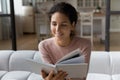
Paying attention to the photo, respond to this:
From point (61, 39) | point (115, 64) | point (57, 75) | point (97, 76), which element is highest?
point (61, 39)

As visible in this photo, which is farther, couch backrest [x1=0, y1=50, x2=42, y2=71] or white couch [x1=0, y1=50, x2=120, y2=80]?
couch backrest [x1=0, y1=50, x2=42, y2=71]

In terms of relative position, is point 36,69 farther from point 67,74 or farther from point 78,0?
point 78,0

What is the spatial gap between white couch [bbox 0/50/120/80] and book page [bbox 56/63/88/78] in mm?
1036

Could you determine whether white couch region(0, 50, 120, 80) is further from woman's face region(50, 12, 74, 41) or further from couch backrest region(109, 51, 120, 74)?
woman's face region(50, 12, 74, 41)

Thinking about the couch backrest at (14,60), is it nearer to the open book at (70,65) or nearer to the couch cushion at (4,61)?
the couch cushion at (4,61)

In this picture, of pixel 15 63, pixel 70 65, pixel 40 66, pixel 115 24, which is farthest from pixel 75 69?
pixel 115 24

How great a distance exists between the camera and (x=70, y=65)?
117 centimetres

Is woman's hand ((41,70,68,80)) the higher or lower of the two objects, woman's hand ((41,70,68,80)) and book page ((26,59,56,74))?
the lower

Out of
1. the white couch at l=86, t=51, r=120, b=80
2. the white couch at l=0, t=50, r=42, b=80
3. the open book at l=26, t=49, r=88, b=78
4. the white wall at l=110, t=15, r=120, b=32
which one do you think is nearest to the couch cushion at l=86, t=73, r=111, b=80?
the white couch at l=86, t=51, r=120, b=80

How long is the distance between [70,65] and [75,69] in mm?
59

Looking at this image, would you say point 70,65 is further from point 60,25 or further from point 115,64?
point 115,64

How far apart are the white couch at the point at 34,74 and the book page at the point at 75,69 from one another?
104 centimetres

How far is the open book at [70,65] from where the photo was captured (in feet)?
3.87

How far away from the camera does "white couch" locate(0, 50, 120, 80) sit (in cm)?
235
